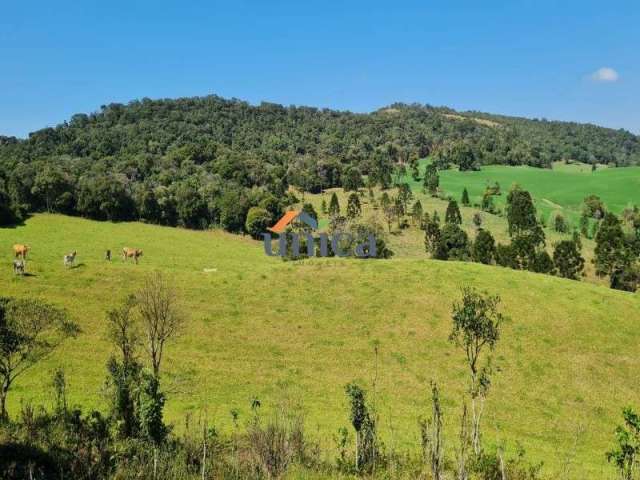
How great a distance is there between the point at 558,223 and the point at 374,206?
44.2m

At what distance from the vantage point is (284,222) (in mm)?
107875

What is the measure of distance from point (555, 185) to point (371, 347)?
143m

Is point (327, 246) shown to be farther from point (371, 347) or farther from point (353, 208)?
point (371, 347)

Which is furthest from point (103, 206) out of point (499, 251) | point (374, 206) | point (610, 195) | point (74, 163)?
point (610, 195)

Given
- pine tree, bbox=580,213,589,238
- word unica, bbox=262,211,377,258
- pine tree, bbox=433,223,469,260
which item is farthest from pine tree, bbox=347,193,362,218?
pine tree, bbox=580,213,589,238

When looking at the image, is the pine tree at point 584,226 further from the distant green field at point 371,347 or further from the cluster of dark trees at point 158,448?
the cluster of dark trees at point 158,448

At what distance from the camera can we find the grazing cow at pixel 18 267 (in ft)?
153

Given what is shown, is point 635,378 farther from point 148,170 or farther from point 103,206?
point 148,170

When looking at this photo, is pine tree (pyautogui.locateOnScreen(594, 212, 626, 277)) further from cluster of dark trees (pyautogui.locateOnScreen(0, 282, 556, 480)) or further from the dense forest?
the dense forest

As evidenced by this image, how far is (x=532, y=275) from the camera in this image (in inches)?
2260

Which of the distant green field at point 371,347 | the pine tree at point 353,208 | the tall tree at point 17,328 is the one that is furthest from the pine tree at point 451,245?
the tall tree at point 17,328

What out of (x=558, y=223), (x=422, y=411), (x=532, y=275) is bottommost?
(x=422, y=411)

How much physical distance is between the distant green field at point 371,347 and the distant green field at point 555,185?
89691 millimetres

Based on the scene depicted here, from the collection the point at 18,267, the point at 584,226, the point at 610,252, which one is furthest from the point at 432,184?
the point at 18,267
